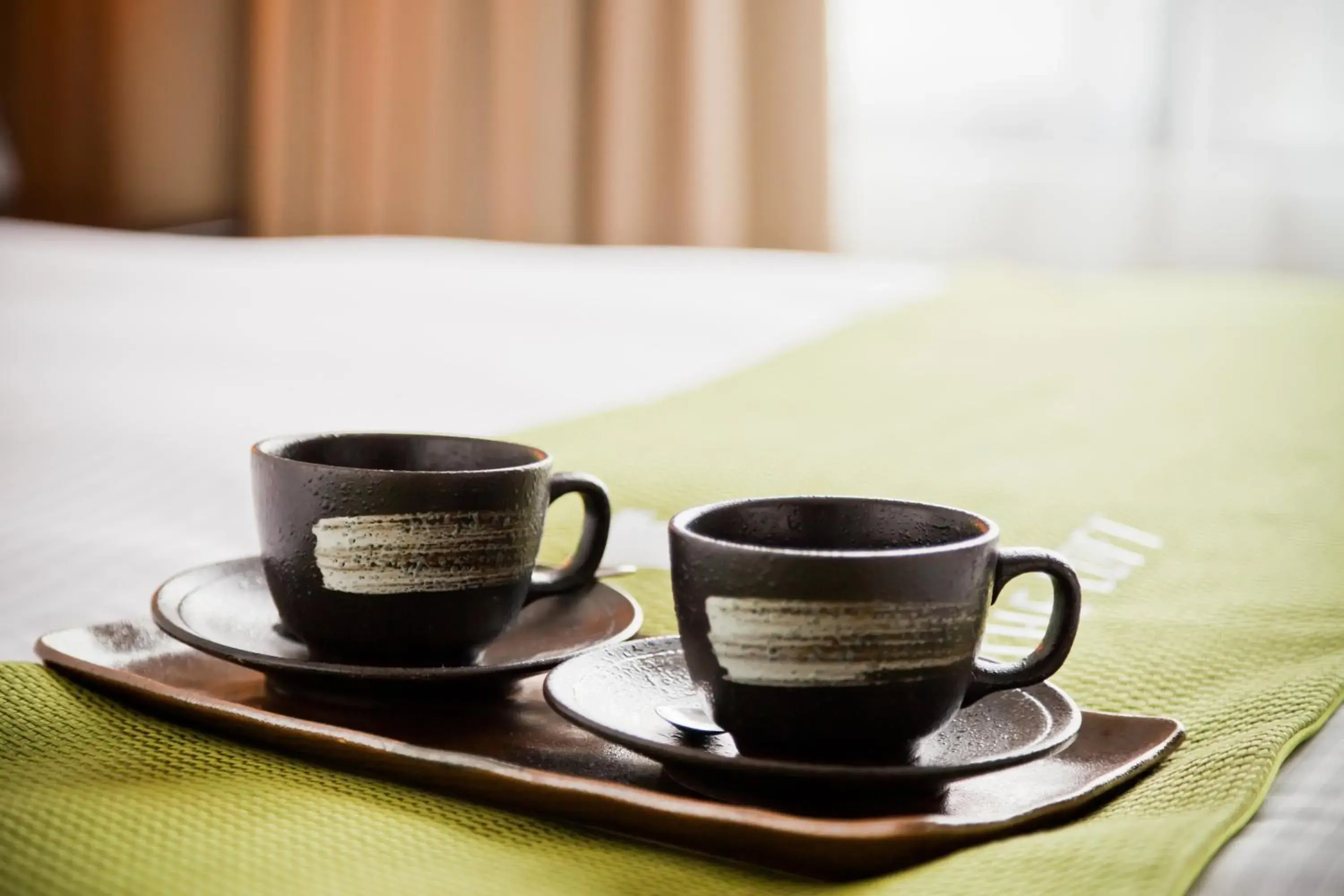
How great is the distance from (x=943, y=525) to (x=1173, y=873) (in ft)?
0.40

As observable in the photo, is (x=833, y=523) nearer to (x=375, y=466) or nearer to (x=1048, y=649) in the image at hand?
(x=1048, y=649)

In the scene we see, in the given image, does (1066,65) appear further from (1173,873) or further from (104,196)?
(1173,873)

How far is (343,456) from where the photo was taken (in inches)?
20.9

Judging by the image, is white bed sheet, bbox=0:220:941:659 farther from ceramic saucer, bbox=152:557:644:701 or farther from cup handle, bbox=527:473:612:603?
cup handle, bbox=527:473:612:603

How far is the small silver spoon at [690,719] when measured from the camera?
0.44m

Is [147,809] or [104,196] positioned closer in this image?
[147,809]

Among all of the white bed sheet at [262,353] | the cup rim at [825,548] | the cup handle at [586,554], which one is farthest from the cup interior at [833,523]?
the white bed sheet at [262,353]

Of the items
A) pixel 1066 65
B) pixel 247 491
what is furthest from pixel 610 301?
pixel 1066 65

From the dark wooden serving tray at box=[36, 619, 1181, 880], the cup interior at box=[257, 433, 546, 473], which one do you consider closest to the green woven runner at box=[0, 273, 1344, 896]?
the dark wooden serving tray at box=[36, 619, 1181, 880]

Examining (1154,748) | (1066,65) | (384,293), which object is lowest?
(1154,748)

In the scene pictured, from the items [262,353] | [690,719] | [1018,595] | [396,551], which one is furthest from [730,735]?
[262,353]

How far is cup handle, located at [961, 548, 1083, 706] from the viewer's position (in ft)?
1.44

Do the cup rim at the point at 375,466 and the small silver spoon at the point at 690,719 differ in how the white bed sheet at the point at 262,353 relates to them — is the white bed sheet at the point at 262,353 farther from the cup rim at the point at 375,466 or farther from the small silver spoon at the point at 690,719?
the small silver spoon at the point at 690,719

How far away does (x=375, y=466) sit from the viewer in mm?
538
